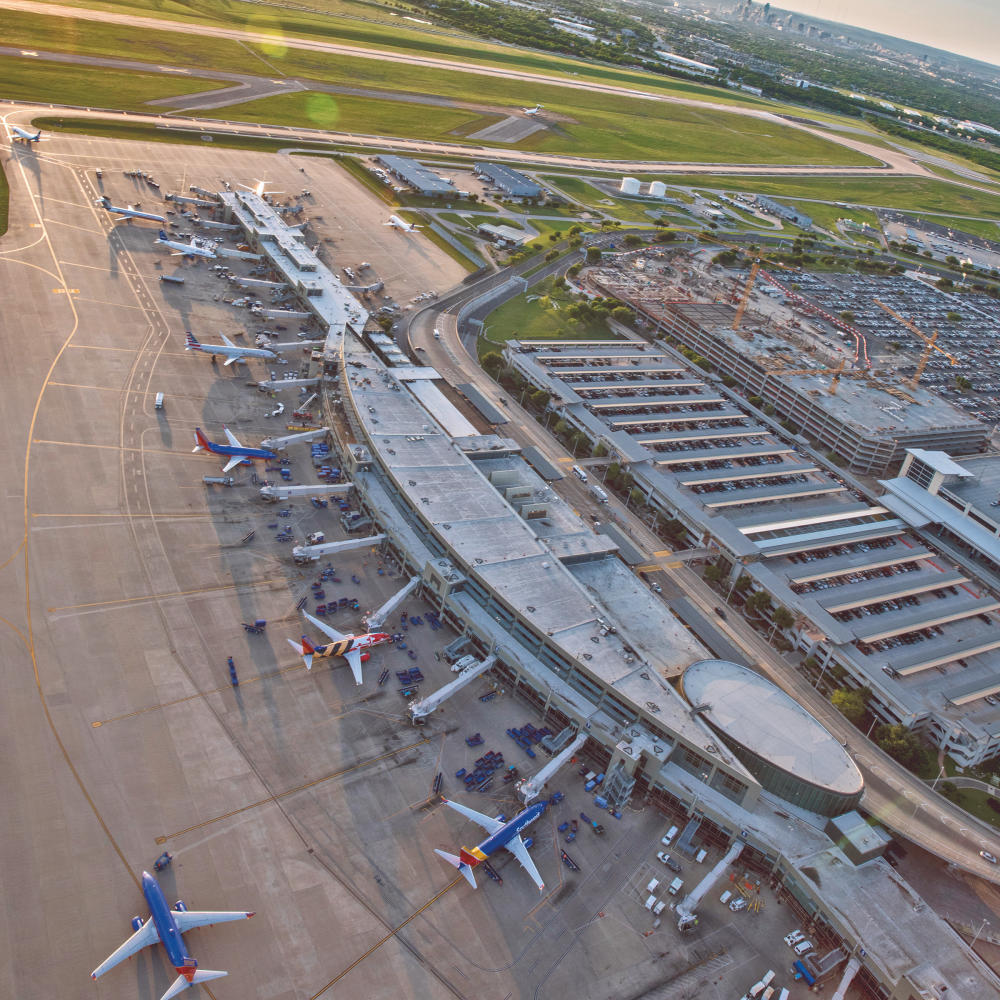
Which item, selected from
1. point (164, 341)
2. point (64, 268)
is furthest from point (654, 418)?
point (64, 268)

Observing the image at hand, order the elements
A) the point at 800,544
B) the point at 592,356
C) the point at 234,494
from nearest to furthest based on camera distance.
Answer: the point at 234,494
the point at 800,544
the point at 592,356

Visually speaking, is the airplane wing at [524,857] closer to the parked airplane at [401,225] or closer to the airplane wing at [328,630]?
the airplane wing at [328,630]

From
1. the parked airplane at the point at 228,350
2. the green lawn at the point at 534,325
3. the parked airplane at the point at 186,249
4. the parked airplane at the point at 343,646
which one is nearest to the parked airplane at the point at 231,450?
the parked airplane at the point at 228,350

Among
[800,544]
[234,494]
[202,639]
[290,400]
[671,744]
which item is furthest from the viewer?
[290,400]

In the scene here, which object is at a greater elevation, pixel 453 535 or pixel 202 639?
pixel 453 535

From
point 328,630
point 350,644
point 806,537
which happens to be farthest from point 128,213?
point 806,537

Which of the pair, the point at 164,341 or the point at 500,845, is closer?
the point at 500,845

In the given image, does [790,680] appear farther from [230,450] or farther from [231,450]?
[230,450]

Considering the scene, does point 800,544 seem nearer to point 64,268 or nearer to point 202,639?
point 202,639
